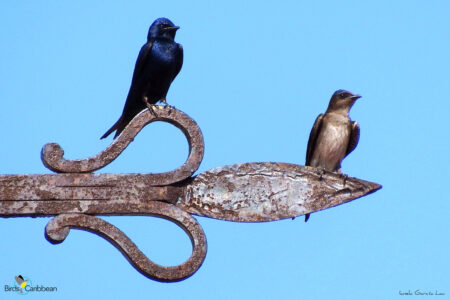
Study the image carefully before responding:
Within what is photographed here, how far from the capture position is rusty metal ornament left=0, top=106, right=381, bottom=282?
10.1 feet

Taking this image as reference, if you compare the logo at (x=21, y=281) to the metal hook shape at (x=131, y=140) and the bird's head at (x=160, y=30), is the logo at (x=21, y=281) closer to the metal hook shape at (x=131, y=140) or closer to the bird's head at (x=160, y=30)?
the metal hook shape at (x=131, y=140)

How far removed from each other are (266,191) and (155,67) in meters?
3.25

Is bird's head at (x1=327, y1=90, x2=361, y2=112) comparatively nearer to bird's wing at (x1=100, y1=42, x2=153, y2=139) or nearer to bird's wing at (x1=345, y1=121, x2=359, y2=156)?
bird's wing at (x1=345, y1=121, x2=359, y2=156)

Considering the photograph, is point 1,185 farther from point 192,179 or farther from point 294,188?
point 294,188

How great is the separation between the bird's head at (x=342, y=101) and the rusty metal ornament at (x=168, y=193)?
421 cm

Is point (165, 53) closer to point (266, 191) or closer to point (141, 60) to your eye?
point (141, 60)

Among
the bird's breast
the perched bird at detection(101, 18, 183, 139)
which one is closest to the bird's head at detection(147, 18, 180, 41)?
the perched bird at detection(101, 18, 183, 139)

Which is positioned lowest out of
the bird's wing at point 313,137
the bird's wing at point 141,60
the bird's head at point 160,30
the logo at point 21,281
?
the logo at point 21,281

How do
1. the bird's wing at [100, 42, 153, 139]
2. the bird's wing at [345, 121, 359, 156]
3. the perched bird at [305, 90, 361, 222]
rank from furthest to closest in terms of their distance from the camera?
1. the perched bird at [305, 90, 361, 222]
2. the bird's wing at [345, 121, 359, 156]
3. the bird's wing at [100, 42, 153, 139]

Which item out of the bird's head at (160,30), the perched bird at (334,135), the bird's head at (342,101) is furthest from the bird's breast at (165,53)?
the bird's head at (342,101)

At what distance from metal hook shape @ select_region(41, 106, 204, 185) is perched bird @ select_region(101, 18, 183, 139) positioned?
110 inches

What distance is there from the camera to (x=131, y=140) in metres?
3.24

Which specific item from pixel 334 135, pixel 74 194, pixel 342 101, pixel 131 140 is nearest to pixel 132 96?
pixel 334 135

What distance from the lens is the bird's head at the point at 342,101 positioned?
7.53 m
